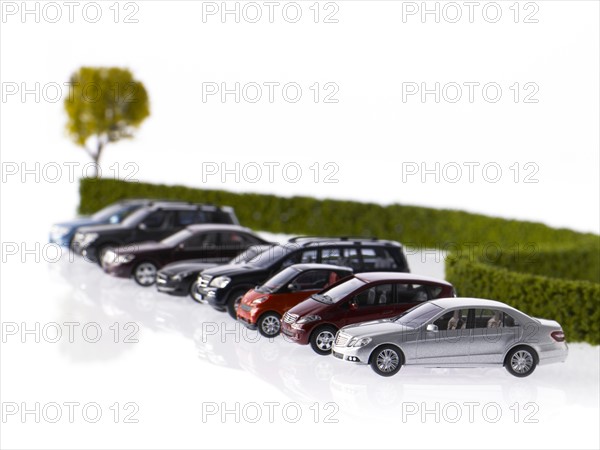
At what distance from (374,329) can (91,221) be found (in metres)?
14.9

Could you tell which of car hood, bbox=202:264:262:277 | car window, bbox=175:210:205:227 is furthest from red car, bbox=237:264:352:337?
car window, bbox=175:210:205:227

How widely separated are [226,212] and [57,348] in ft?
33.0

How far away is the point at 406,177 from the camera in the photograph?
31.9m

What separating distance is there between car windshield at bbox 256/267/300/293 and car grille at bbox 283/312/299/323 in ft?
3.21

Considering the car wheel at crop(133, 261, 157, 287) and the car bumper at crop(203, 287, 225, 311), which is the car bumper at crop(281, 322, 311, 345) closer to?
the car bumper at crop(203, 287, 225, 311)

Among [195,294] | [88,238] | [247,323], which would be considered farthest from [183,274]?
[88,238]

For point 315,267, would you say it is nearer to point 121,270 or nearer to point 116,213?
point 121,270

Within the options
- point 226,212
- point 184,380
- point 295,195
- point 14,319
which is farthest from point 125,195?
point 184,380

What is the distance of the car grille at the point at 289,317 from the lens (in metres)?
16.8

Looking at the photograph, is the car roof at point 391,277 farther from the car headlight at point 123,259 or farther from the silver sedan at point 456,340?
the car headlight at point 123,259

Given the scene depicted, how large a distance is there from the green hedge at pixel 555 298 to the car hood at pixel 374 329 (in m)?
3.72

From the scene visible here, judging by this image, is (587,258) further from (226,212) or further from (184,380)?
(184,380)

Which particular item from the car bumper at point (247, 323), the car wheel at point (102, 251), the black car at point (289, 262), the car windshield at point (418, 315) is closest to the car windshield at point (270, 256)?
the black car at point (289, 262)

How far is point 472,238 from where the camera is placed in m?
31.2
